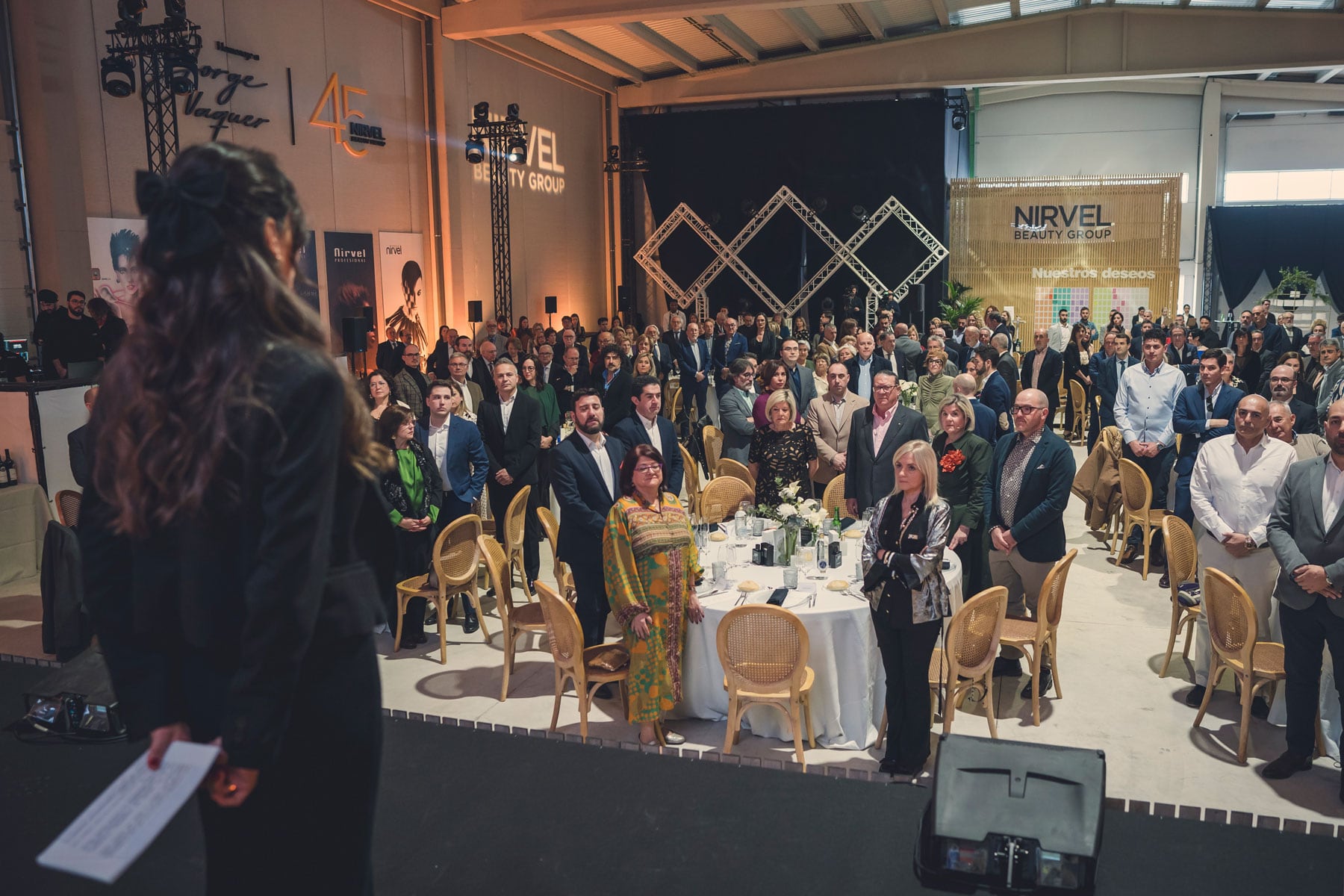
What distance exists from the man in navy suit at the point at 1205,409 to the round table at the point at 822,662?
→ 294 cm

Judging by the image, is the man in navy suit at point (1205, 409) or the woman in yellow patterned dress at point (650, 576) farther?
the man in navy suit at point (1205, 409)

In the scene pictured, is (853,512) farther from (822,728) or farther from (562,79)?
(562,79)

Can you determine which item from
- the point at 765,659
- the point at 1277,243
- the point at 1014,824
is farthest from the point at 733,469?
the point at 1277,243

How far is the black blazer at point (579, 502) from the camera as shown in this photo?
17.0 feet

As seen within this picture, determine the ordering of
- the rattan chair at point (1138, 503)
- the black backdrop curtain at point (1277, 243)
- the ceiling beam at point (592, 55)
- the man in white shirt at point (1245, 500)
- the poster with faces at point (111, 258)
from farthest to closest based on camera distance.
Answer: the black backdrop curtain at point (1277, 243)
the ceiling beam at point (592, 55)
the poster with faces at point (111, 258)
the rattan chair at point (1138, 503)
the man in white shirt at point (1245, 500)

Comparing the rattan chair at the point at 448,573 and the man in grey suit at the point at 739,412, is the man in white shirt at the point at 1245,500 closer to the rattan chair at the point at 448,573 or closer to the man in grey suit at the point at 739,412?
the man in grey suit at the point at 739,412

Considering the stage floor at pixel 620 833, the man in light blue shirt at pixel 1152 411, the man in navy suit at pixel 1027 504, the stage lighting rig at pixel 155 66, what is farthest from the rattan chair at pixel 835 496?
the stage lighting rig at pixel 155 66

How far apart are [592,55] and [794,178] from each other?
4458 millimetres

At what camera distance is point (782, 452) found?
627 centimetres

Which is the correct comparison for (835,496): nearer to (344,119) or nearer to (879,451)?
(879,451)

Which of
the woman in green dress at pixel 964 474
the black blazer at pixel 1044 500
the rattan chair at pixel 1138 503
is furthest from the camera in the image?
the rattan chair at pixel 1138 503

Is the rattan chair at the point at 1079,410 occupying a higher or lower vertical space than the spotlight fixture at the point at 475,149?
lower

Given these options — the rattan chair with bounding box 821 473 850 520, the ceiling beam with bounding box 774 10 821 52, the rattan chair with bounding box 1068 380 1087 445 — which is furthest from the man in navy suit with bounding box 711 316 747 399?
the rattan chair with bounding box 821 473 850 520

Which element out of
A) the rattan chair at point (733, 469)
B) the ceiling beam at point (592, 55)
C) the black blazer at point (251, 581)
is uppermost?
the ceiling beam at point (592, 55)
